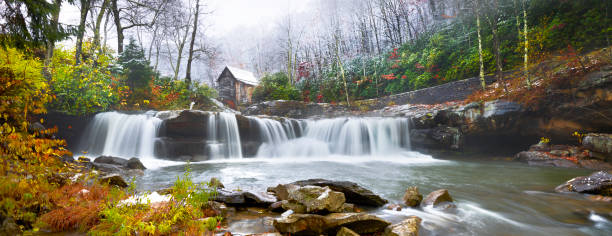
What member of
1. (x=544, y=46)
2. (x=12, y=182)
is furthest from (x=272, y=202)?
(x=544, y=46)

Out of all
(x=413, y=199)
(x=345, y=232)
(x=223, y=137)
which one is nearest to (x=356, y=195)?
(x=413, y=199)

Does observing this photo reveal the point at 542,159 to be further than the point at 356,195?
Yes

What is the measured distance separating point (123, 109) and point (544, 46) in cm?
2274

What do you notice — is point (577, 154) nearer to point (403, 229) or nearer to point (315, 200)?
point (403, 229)

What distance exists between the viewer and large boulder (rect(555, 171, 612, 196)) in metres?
4.62

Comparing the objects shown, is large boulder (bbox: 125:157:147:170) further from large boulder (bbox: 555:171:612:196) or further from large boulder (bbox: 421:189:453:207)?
large boulder (bbox: 555:171:612:196)

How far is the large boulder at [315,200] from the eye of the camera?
304cm

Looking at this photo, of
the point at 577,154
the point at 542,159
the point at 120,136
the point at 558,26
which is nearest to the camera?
the point at 577,154

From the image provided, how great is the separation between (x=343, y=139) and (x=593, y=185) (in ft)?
33.7

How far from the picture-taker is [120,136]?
37.9 ft

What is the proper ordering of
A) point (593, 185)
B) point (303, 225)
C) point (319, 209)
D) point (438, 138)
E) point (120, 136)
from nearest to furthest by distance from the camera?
point (303, 225) < point (319, 209) < point (593, 185) < point (120, 136) < point (438, 138)

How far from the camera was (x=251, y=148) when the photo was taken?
13.6 metres

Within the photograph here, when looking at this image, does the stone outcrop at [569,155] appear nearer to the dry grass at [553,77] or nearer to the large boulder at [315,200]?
the dry grass at [553,77]

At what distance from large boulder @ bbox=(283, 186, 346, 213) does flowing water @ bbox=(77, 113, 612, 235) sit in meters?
0.62
